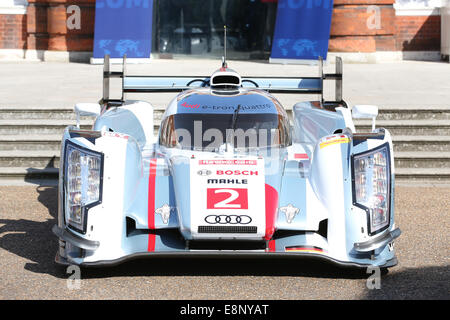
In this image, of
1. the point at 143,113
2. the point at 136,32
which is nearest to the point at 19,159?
the point at 143,113

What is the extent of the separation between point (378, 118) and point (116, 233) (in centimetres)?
590

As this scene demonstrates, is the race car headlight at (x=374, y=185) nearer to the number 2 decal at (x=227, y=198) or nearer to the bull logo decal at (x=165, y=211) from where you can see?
the number 2 decal at (x=227, y=198)

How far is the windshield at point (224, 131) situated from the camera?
6.58m

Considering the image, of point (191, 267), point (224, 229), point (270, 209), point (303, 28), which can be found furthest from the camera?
point (303, 28)

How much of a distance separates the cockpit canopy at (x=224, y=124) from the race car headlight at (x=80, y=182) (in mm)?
988

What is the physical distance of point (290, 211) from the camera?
18.7ft

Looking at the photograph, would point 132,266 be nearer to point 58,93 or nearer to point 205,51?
point 58,93

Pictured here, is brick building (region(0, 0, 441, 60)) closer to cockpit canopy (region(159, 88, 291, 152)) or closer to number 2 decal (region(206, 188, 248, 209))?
cockpit canopy (region(159, 88, 291, 152))

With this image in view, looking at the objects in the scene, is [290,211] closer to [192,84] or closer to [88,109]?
[88,109]

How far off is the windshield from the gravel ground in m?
1.02

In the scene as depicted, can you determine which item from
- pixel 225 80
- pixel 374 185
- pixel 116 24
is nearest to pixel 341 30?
pixel 116 24

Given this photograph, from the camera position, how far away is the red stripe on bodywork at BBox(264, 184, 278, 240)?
5.48 metres

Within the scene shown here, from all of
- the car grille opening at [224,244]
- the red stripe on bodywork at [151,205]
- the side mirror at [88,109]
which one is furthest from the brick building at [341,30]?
the car grille opening at [224,244]

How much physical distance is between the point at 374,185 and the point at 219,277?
124cm
